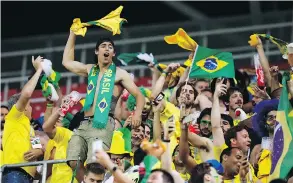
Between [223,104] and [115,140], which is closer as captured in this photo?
[115,140]

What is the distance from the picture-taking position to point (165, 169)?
10953 mm

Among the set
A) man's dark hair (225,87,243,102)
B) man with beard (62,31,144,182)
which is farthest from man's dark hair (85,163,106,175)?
man's dark hair (225,87,243,102)

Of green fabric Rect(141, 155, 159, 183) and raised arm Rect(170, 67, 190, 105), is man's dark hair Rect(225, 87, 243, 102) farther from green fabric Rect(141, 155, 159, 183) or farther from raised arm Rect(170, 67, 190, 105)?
green fabric Rect(141, 155, 159, 183)

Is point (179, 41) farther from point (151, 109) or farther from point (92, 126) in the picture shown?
point (92, 126)

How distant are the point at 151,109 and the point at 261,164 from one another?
2.14 metres

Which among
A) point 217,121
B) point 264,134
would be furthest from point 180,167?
point 264,134

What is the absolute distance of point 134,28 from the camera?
72.8 feet

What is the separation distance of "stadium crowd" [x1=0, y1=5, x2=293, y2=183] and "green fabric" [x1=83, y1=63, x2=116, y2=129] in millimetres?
11

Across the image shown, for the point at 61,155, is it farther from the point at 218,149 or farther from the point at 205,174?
the point at 205,174

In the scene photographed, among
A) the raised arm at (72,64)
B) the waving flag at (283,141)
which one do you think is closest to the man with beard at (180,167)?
the waving flag at (283,141)

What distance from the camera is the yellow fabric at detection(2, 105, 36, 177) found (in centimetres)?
1328

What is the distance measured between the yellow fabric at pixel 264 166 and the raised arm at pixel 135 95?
1457 mm

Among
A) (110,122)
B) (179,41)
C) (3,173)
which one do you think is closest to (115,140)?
(110,122)

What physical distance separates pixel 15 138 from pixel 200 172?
317 cm
